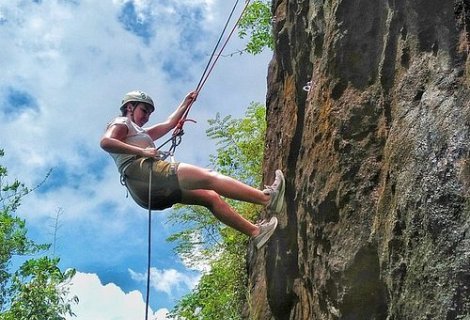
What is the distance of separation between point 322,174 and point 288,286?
1.45 m

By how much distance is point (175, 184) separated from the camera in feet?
21.4

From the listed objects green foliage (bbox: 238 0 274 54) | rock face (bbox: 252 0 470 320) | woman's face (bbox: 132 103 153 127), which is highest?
green foliage (bbox: 238 0 274 54)

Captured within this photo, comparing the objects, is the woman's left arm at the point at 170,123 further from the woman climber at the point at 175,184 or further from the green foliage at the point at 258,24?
the green foliage at the point at 258,24

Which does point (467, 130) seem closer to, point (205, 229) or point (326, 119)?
point (326, 119)

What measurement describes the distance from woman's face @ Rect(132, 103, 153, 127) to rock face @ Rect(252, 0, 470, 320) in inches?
54.0

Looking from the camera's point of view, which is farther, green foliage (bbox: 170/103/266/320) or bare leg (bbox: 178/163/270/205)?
green foliage (bbox: 170/103/266/320)

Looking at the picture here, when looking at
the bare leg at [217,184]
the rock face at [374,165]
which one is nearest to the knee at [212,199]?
the bare leg at [217,184]

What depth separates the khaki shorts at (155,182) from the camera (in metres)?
6.52

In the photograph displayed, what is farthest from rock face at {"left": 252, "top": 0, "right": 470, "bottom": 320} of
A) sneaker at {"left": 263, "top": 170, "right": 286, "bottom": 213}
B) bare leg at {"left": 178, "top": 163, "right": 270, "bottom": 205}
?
bare leg at {"left": 178, "top": 163, "right": 270, "bottom": 205}

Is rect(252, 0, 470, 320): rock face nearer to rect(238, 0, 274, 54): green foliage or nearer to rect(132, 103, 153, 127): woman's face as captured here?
rect(132, 103, 153, 127): woman's face

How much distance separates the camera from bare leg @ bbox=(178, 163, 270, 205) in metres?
6.29

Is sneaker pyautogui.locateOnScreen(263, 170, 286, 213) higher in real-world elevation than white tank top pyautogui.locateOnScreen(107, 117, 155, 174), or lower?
lower

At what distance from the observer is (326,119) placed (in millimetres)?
5812

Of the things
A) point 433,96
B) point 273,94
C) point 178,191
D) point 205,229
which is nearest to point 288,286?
point 178,191
